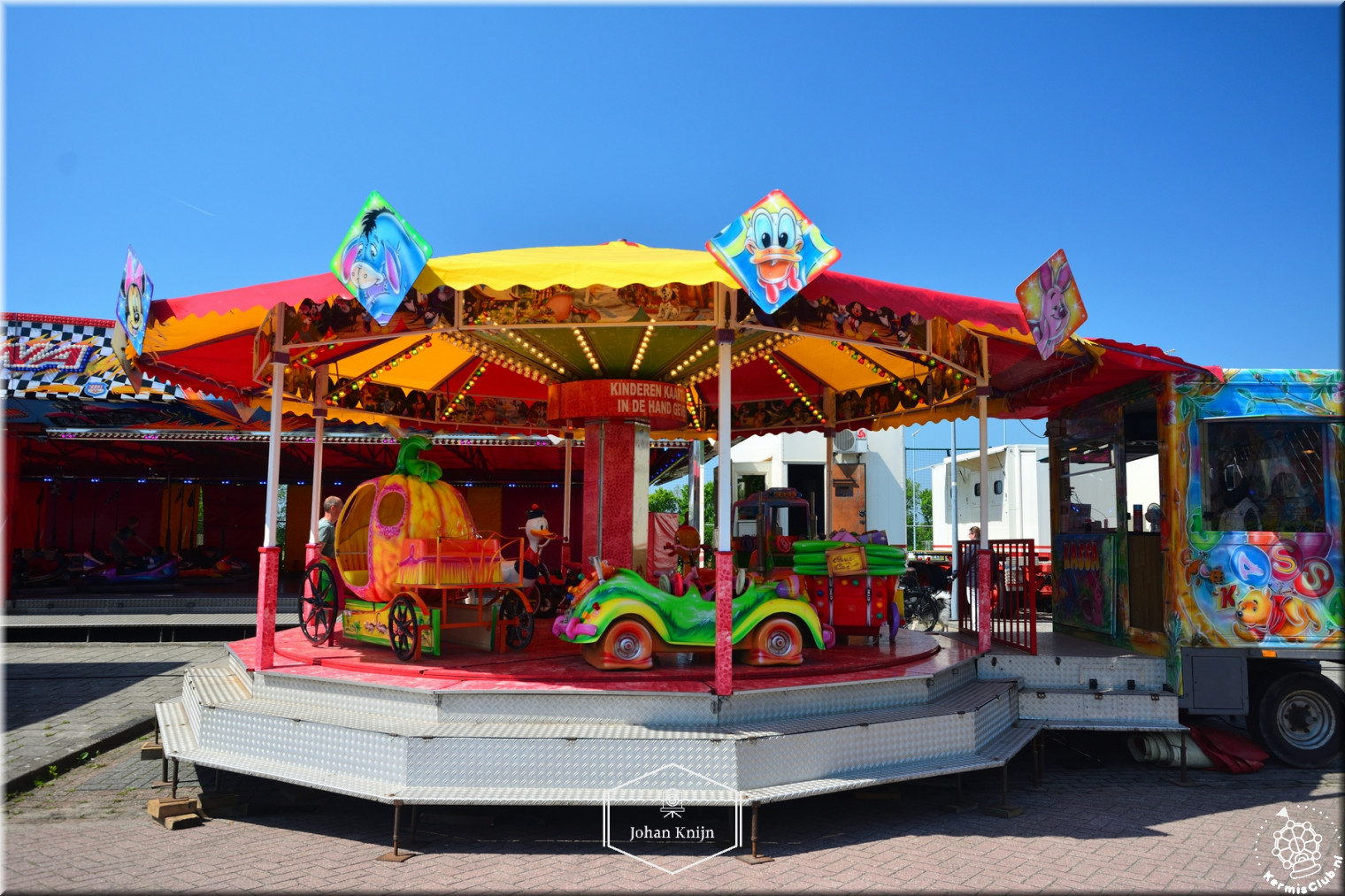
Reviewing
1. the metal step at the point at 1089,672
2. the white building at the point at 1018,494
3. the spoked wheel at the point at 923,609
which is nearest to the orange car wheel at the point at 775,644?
the metal step at the point at 1089,672

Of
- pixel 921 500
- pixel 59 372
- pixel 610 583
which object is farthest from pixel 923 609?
pixel 921 500

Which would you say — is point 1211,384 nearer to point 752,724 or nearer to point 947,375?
point 947,375

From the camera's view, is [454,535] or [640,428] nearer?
[454,535]

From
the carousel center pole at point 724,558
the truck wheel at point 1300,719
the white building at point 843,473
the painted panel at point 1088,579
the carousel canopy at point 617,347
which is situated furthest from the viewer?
the white building at point 843,473

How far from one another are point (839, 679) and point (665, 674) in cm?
128

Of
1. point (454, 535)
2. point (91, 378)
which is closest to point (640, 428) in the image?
point (454, 535)

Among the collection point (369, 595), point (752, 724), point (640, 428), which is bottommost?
point (752, 724)

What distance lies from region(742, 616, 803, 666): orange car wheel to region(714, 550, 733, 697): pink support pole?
35.1 inches

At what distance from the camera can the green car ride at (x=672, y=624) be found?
686 centimetres

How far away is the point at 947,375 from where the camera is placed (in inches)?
382

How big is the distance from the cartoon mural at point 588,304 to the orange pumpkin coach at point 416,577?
64.3 inches

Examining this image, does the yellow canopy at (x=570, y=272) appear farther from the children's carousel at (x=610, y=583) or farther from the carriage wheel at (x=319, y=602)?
the carriage wheel at (x=319, y=602)

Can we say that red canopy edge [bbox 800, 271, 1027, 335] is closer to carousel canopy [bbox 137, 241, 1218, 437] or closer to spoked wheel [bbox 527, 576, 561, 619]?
carousel canopy [bbox 137, 241, 1218, 437]

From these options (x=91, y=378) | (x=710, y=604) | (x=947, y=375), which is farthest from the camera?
(x=91, y=378)
